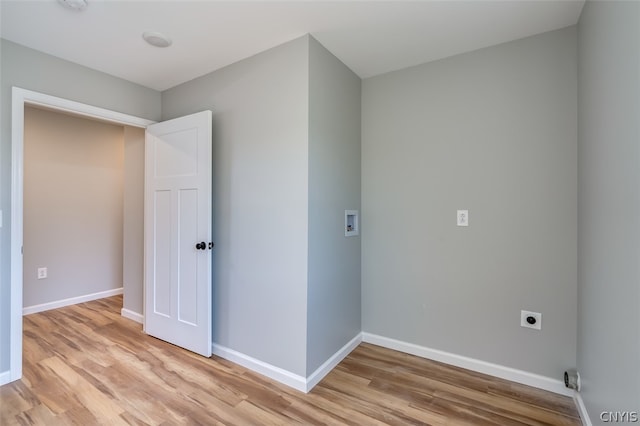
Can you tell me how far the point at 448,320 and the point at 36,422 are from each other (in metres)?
2.74

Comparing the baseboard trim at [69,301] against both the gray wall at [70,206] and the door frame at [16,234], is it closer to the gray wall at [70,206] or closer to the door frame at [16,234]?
the gray wall at [70,206]

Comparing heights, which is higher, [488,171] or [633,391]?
[488,171]

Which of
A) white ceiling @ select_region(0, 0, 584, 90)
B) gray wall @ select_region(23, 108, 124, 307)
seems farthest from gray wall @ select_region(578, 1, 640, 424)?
gray wall @ select_region(23, 108, 124, 307)

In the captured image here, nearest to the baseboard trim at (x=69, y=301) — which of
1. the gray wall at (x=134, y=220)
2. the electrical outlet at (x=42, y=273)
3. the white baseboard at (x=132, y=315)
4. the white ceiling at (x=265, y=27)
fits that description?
the electrical outlet at (x=42, y=273)

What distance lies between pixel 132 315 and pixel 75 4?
113 inches

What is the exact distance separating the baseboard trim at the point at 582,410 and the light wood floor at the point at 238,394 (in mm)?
43

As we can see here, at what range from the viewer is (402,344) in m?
2.55

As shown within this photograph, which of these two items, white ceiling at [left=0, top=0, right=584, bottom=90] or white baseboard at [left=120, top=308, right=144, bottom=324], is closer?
white ceiling at [left=0, top=0, right=584, bottom=90]

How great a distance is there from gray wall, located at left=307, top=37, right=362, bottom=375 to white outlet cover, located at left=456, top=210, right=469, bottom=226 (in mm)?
837

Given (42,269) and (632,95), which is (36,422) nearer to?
(42,269)

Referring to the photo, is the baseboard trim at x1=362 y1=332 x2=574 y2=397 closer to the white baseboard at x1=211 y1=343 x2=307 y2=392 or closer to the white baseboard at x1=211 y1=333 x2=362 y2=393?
the white baseboard at x1=211 y1=333 x2=362 y2=393

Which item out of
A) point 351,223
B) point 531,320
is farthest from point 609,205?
point 351,223

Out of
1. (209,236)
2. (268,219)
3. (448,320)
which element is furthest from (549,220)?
(209,236)

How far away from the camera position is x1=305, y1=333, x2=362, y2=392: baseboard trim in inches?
81.2
